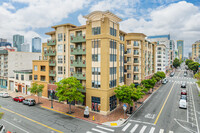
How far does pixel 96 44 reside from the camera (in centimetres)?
2964

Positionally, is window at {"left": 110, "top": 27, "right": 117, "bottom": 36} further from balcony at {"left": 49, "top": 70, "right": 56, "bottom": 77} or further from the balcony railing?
balcony at {"left": 49, "top": 70, "right": 56, "bottom": 77}

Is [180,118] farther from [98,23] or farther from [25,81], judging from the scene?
[25,81]

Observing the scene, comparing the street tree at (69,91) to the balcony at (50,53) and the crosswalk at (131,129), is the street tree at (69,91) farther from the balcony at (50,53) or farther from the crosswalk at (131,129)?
the balcony at (50,53)

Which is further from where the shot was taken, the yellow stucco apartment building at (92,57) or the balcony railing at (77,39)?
the balcony railing at (77,39)

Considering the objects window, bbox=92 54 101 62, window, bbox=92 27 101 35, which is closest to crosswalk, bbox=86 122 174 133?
window, bbox=92 54 101 62

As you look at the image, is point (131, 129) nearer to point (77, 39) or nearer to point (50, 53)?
point (77, 39)

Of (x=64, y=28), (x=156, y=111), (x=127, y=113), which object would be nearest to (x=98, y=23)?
(x=64, y=28)

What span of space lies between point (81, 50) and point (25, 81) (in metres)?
27.9

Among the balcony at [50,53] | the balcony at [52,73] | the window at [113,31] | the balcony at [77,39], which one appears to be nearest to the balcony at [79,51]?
the balcony at [77,39]

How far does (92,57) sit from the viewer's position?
3031cm

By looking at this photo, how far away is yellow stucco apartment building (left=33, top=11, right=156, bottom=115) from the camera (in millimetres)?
28641

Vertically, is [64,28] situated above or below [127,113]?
above

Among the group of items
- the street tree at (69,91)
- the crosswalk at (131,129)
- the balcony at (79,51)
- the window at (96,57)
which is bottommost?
the crosswalk at (131,129)

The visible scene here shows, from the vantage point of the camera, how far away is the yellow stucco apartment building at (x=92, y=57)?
1128 inches
